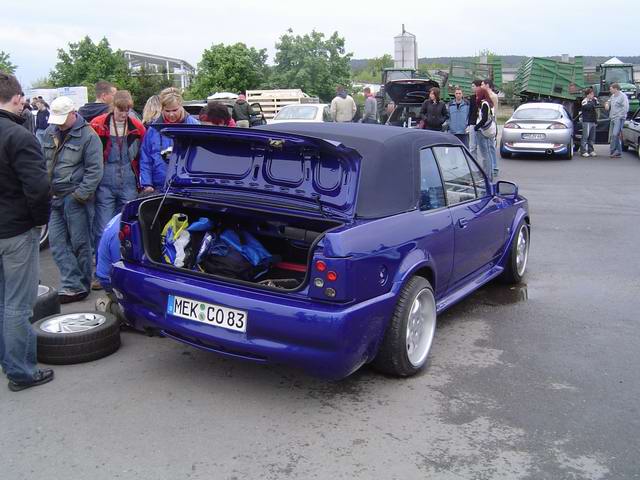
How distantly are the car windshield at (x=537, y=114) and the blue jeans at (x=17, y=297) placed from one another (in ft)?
51.6

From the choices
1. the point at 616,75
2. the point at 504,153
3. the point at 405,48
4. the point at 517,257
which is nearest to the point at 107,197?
the point at 517,257

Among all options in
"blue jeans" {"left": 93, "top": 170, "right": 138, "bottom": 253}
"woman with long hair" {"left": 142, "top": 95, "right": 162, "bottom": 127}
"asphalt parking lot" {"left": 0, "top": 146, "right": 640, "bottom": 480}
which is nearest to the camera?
"asphalt parking lot" {"left": 0, "top": 146, "right": 640, "bottom": 480}

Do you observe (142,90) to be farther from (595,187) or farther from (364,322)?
(364,322)

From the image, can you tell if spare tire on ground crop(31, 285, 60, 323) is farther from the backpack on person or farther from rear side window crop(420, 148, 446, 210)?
the backpack on person

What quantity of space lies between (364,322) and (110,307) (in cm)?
257

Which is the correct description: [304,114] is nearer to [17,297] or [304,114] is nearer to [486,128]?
[486,128]

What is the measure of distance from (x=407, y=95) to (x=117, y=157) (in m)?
→ 17.7

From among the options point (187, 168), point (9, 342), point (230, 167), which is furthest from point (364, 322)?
point (9, 342)

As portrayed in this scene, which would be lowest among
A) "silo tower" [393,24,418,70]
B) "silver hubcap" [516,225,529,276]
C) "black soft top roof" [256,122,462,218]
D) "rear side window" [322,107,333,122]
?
"silver hubcap" [516,225,529,276]

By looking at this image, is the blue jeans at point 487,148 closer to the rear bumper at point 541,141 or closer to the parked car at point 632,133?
the rear bumper at point 541,141

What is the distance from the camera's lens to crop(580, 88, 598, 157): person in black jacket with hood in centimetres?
1805

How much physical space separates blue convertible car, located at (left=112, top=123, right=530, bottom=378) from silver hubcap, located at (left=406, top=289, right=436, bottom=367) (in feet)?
0.04

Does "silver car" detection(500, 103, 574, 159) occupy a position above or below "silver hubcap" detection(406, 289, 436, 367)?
above

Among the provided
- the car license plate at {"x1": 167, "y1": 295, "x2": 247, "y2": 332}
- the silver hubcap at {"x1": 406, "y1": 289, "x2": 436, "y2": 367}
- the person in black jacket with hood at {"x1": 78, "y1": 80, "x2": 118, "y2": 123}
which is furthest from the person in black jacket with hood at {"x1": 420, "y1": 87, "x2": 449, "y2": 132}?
the car license plate at {"x1": 167, "y1": 295, "x2": 247, "y2": 332}
